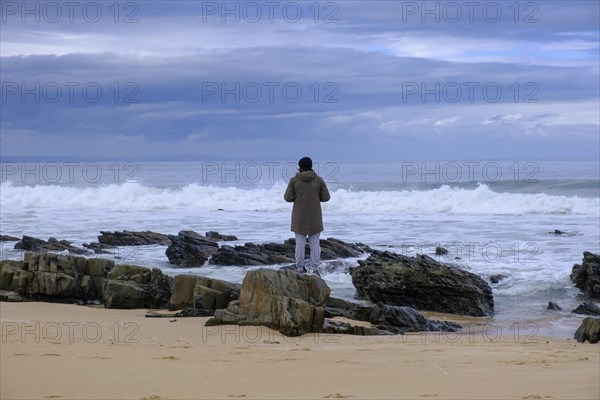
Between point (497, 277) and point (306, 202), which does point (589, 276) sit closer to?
point (497, 277)

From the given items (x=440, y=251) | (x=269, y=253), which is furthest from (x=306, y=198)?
(x=440, y=251)

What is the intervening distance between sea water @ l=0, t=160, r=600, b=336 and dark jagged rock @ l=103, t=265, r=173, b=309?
3250 millimetres

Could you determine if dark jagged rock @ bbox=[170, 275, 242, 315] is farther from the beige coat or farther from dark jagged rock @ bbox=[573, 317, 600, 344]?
Answer: dark jagged rock @ bbox=[573, 317, 600, 344]

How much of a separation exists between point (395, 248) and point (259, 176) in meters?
43.5

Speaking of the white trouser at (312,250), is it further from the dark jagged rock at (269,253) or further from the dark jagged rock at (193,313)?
the dark jagged rock at (269,253)

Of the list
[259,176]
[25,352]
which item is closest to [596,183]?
[259,176]

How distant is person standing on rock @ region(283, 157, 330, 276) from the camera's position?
40.7 feet

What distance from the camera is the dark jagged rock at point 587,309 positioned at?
1268 centimetres

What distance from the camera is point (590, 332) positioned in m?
9.80

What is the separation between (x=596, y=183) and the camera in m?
45.7

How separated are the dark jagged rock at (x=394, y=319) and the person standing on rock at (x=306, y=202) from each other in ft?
3.92

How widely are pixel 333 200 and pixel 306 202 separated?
26007 mm

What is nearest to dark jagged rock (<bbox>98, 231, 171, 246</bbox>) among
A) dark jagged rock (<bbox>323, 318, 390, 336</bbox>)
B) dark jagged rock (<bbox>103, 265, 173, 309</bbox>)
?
dark jagged rock (<bbox>103, 265, 173, 309</bbox>)

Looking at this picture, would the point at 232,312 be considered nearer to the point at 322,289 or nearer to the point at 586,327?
the point at 322,289
